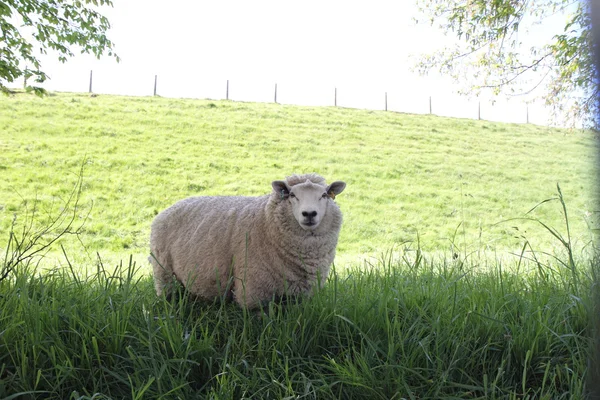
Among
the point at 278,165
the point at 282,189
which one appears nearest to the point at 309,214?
the point at 282,189

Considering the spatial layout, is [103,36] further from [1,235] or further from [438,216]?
[438,216]

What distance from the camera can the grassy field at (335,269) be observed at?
2.24m

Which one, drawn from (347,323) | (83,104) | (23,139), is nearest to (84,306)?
(347,323)

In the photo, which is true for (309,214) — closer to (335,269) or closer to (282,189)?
(282,189)

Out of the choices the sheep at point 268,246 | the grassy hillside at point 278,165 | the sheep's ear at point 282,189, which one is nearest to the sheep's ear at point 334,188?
the sheep at point 268,246

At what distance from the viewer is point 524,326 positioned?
2541 mm

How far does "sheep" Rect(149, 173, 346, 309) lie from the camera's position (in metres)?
3.00

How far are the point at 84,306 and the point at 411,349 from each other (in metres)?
2.01

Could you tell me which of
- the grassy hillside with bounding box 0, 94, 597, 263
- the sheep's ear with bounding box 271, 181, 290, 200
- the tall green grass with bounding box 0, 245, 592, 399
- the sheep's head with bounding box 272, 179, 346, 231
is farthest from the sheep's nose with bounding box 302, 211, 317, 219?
the grassy hillside with bounding box 0, 94, 597, 263

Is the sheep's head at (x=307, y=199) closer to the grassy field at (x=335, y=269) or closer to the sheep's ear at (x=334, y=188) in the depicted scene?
the sheep's ear at (x=334, y=188)

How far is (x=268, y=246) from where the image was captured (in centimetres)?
315

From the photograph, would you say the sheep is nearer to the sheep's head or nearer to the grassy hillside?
the sheep's head

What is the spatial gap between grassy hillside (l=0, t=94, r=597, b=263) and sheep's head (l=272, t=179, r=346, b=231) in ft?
22.1

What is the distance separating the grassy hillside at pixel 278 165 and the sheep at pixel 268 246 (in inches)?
257
